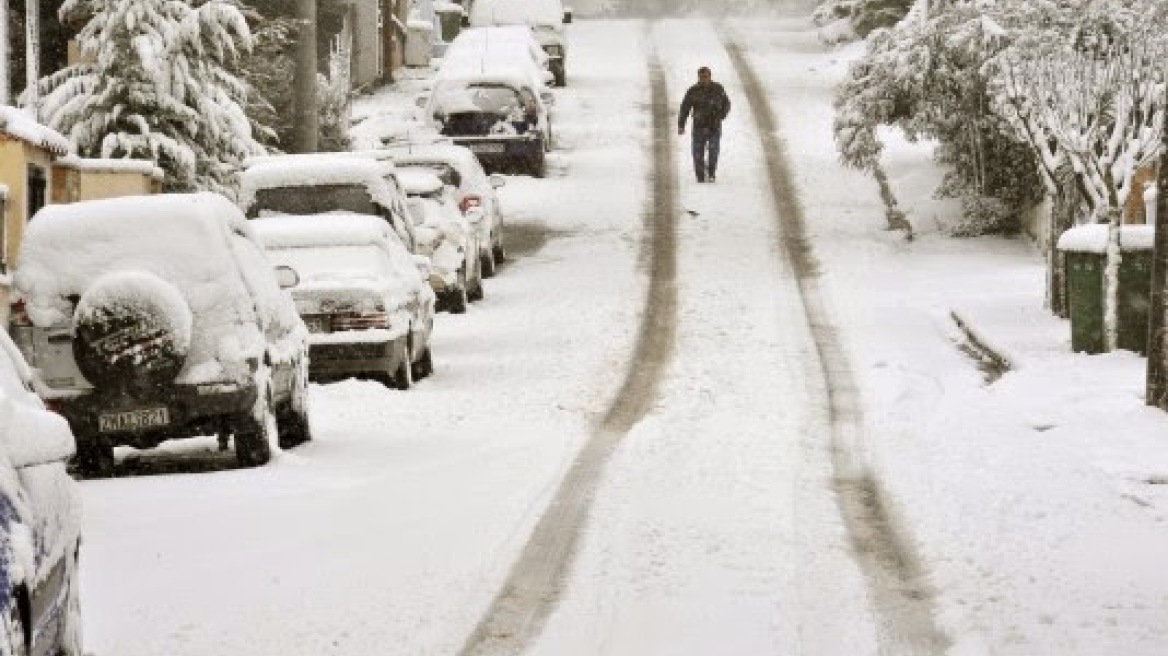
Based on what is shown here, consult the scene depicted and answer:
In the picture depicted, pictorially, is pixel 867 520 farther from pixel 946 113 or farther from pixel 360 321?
pixel 946 113

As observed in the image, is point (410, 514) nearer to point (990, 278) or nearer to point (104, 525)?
point (104, 525)

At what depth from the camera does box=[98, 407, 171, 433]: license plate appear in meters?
12.6

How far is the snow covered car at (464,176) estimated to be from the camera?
2570cm

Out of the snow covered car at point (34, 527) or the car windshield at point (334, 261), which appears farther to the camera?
the car windshield at point (334, 261)

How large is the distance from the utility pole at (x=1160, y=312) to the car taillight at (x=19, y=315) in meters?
7.65

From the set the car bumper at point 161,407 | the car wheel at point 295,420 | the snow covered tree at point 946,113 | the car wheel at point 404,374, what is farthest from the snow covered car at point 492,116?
the car bumper at point 161,407

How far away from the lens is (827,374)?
1814cm

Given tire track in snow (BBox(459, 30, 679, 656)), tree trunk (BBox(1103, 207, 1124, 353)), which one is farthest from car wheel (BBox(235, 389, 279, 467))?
tree trunk (BBox(1103, 207, 1124, 353))

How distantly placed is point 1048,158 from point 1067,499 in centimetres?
974

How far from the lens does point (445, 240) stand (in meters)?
23.0

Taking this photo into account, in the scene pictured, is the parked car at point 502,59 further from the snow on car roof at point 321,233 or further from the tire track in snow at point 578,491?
the snow on car roof at point 321,233

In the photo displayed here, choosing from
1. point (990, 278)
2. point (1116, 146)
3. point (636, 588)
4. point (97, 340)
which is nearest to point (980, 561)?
point (636, 588)

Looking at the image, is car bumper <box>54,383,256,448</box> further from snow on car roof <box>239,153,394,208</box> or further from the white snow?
the white snow

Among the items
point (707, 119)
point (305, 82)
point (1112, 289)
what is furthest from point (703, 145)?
point (1112, 289)
